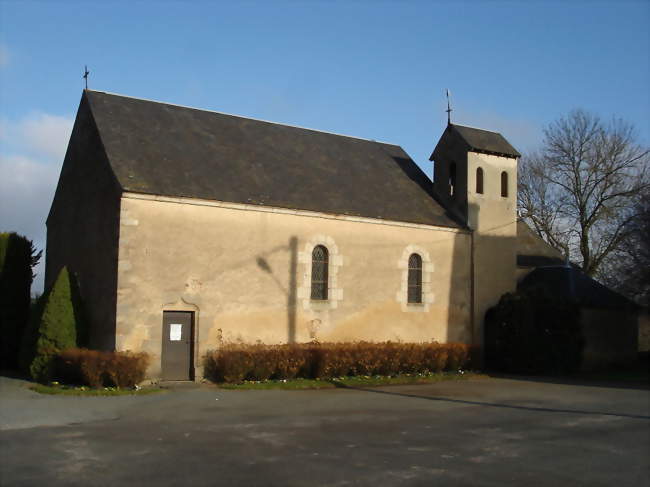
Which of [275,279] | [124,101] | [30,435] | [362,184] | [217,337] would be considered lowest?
[30,435]

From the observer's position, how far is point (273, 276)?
21.7m

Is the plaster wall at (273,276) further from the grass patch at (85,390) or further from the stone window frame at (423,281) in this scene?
the grass patch at (85,390)

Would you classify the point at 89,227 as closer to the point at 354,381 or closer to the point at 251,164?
the point at 251,164

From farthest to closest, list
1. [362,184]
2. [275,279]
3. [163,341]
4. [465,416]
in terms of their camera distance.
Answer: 1. [362,184]
2. [275,279]
3. [163,341]
4. [465,416]

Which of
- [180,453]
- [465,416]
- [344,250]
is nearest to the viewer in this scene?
[180,453]

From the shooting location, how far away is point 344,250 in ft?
76.4

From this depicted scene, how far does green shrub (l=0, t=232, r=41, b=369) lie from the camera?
23156 millimetres

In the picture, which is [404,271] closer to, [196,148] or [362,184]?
[362,184]

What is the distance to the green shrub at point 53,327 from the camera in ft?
62.7

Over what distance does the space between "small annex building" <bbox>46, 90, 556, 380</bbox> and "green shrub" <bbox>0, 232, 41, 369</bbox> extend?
1383 millimetres

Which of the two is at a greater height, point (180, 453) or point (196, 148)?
point (196, 148)

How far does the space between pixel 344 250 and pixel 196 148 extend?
597 centimetres

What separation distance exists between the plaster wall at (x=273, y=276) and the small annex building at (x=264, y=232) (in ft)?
0.14

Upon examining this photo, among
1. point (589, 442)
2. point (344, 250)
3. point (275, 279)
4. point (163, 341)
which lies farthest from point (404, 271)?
point (589, 442)
